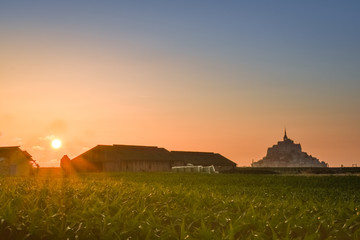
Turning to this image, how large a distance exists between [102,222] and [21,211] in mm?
1811

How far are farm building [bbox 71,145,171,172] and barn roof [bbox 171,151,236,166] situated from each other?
4.44 m

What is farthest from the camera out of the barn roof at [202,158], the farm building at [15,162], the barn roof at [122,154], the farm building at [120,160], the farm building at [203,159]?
the barn roof at [202,158]

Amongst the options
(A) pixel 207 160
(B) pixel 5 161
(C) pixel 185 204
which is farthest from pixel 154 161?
(C) pixel 185 204

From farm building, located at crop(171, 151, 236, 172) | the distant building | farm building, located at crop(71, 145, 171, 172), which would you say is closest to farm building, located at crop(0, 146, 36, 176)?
the distant building

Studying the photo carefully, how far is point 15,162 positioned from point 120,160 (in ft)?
66.3

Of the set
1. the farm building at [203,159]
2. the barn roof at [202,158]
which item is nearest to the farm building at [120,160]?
the farm building at [203,159]

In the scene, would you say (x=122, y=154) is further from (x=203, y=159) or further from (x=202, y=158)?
(x=202, y=158)

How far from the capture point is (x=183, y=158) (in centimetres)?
8369

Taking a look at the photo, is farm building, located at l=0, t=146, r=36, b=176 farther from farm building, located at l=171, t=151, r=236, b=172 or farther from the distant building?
farm building, located at l=171, t=151, r=236, b=172

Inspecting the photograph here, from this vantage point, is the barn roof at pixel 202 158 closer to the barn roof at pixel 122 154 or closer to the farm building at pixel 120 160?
the barn roof at pixel 122 154

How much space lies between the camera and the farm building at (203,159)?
8249 cm

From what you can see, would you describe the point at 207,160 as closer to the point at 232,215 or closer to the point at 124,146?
the point at 124,146

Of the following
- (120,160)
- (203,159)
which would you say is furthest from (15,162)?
(203,159)

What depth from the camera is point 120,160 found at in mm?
72188
